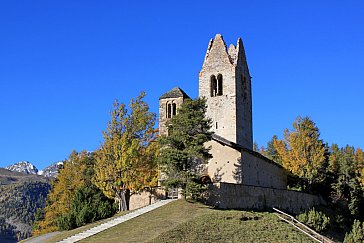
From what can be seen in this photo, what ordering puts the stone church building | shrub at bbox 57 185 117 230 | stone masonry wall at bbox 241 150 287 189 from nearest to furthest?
shrub at bbox 57 185 117 230
stone masonry wall at bbox 241 150 287 189
the stone church building

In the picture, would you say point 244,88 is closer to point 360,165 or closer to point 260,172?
point 260,172

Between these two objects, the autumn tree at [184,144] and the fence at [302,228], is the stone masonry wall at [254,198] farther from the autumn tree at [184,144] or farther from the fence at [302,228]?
the autumn tree at [184,144]

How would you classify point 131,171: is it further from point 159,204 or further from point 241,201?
point 241,201

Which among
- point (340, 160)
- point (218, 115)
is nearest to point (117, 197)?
point (218, 115)

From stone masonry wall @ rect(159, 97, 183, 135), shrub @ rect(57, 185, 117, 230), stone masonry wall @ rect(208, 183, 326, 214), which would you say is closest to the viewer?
stone masonry wall @ rect(208, 183, 326, 214)

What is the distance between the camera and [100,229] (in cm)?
2925

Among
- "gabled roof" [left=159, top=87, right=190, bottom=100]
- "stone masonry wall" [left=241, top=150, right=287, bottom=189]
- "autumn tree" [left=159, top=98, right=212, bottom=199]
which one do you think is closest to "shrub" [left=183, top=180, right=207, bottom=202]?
"autumn tree" [left=159, top=98, right=212, bottom=199]

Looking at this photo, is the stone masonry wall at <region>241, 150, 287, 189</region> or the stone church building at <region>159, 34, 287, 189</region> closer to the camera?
the stone masonry wall at <region>241, 150, 287, 189</region>

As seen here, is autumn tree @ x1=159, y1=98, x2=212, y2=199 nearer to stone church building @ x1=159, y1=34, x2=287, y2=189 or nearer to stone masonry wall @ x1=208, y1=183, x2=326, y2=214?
stone masonry wall @ x1=208, y1=183, x2=326, y2=214

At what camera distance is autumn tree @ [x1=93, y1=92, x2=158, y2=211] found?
1462 inches

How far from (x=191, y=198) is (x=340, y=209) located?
85.7 ft

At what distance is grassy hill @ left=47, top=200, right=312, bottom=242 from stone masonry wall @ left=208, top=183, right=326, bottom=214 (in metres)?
1.28

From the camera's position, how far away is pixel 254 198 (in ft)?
119

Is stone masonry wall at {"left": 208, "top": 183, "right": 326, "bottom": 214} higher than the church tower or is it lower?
lower
